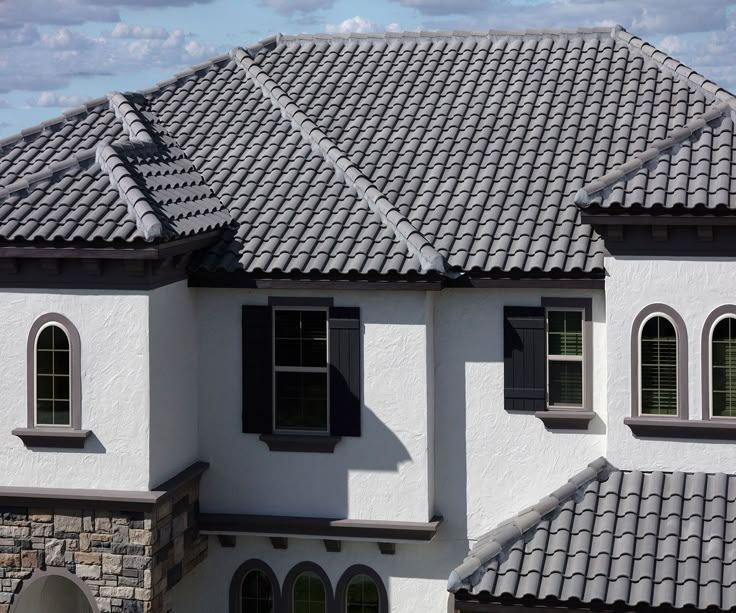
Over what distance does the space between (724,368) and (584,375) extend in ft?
6.09

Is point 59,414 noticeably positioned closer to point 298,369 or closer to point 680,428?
point 298,369

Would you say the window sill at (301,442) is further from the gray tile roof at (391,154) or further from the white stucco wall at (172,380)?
the gray tile roof at (391,154)

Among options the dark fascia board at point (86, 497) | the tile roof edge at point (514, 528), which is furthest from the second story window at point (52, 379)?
the tile roof edge at point (514, 528)

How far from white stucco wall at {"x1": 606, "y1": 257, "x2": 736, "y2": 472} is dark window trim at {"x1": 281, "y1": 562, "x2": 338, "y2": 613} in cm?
430

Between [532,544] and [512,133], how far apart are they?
6.74 m

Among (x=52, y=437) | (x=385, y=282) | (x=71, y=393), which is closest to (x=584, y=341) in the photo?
(x=385, y=282)

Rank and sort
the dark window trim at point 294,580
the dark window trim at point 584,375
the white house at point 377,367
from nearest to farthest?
the white house at point 377,367, the dark window trim at point 584,375, the dark window trim at point 294,580

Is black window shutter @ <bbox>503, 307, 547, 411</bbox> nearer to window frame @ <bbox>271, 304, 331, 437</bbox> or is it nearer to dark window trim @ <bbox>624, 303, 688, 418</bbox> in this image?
dark window trim @ <bbox>624, 303, 688, 418</bbox>

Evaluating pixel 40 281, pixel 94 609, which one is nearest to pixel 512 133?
pixel 40 281

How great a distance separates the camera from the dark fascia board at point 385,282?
1769 cm

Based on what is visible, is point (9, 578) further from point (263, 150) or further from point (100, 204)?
point (263, 150)

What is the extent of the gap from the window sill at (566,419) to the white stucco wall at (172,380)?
476 cm

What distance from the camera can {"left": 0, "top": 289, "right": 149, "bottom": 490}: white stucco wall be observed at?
1714 cm

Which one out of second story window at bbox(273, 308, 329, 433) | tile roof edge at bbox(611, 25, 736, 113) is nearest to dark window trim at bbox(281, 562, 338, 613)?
second story window at bbox(273, 308, 329, 433)
